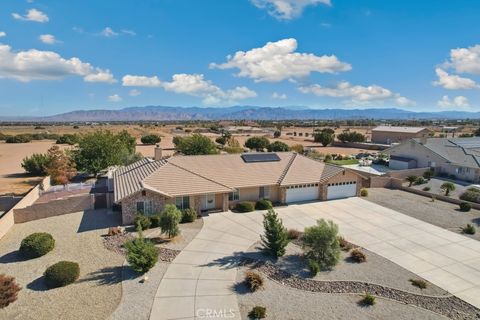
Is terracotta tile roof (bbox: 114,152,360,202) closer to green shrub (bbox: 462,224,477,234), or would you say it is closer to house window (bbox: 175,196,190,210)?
house window (bbox: 175,196,190,210)

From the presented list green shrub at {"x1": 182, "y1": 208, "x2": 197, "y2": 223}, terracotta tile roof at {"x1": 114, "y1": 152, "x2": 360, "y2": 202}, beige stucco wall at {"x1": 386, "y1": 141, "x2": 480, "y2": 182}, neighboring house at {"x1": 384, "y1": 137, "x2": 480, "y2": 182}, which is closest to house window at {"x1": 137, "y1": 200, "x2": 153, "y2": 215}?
terracotta tile roof at {"x1": 114, "y1": 152, "x2": 360, "y2": 202}

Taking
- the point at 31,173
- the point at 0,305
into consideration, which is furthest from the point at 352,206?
the point at 31,173

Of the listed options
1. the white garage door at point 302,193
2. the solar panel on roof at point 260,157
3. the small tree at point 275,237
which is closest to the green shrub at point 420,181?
the white garage door at point 302,193

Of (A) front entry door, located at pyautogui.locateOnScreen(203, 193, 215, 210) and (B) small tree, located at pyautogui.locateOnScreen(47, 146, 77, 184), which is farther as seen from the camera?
(B) small tree, located at pyautogui.locateOnScreen(47, 146, 77, 184)

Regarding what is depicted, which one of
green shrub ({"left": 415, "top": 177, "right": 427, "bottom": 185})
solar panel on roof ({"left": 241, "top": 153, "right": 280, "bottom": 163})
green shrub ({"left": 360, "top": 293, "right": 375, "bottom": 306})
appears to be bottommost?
green shrub ({"left": 360, "top": 293, "right": 375, "bottom": 306})

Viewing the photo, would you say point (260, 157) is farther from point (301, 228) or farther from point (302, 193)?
point (301, 228)
